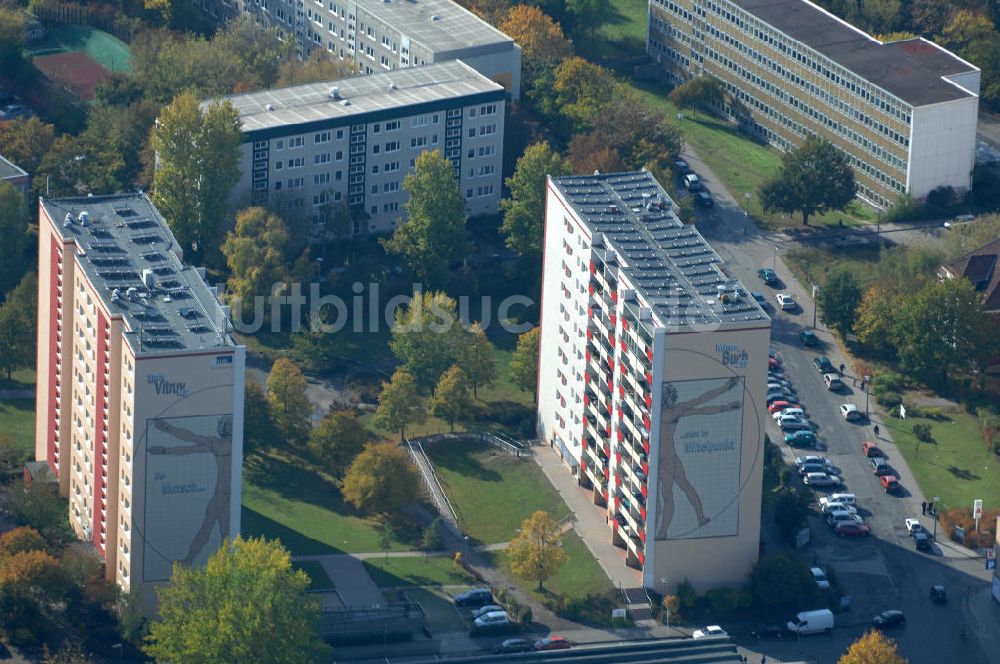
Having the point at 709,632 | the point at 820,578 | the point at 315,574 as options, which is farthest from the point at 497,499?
the point at 820,578

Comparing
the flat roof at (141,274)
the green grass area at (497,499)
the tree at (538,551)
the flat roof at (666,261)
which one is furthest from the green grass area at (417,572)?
the flat roof at (666,261)

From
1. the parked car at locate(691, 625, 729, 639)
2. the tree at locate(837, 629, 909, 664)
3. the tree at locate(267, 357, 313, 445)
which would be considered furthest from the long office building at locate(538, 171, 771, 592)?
the tree at locate(267, 357, 313, 445)

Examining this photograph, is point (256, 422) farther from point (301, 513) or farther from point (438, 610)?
point (438, 610)

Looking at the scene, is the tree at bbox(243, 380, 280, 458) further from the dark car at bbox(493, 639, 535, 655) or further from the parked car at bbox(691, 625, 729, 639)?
the parked car at bbox(691, 625, 729, 639)

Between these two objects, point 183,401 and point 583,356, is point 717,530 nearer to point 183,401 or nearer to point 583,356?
point 583,356

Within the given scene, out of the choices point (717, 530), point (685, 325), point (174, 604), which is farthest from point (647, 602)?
point (174, 604)

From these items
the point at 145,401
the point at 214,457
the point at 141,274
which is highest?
the point at 141,274

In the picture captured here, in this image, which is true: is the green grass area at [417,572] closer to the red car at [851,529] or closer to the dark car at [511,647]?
the dark car at [511,647]
